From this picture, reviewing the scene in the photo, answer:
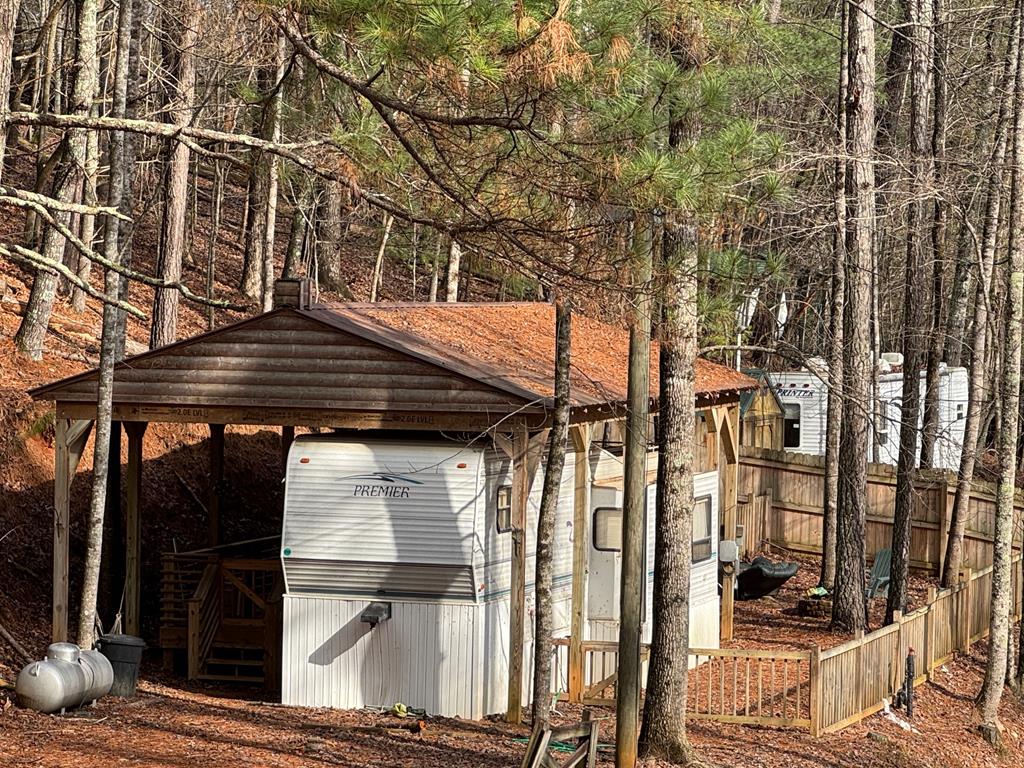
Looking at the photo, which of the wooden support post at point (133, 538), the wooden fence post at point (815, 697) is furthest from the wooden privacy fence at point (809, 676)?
the wooden support post at point (133, 538)

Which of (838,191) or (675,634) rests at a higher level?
(838,191)

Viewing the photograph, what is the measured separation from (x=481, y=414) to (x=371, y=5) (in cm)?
539

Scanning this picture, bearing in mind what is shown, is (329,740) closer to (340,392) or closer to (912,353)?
(340,392)

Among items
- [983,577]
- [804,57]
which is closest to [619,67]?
[983,577]

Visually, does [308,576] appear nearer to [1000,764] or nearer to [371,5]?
[371,5]

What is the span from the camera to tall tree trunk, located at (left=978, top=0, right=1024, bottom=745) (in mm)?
14539

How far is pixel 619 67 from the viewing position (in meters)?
8.38

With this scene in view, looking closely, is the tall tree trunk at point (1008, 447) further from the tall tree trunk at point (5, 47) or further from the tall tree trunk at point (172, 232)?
the tall tree trunk at point (172, 232)

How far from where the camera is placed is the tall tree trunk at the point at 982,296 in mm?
15805

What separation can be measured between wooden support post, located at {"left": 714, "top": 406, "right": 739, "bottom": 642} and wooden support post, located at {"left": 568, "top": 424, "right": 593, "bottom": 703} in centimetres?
403

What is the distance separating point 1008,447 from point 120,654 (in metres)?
9.67

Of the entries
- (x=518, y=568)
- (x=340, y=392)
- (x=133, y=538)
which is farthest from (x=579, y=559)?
(x=133, y=538)

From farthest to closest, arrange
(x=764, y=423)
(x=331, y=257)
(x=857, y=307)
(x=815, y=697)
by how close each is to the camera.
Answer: (x=331, y=257), (x=764, y=423), (x=857, y=307), (x=815, y=697)

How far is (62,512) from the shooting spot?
13383mm
